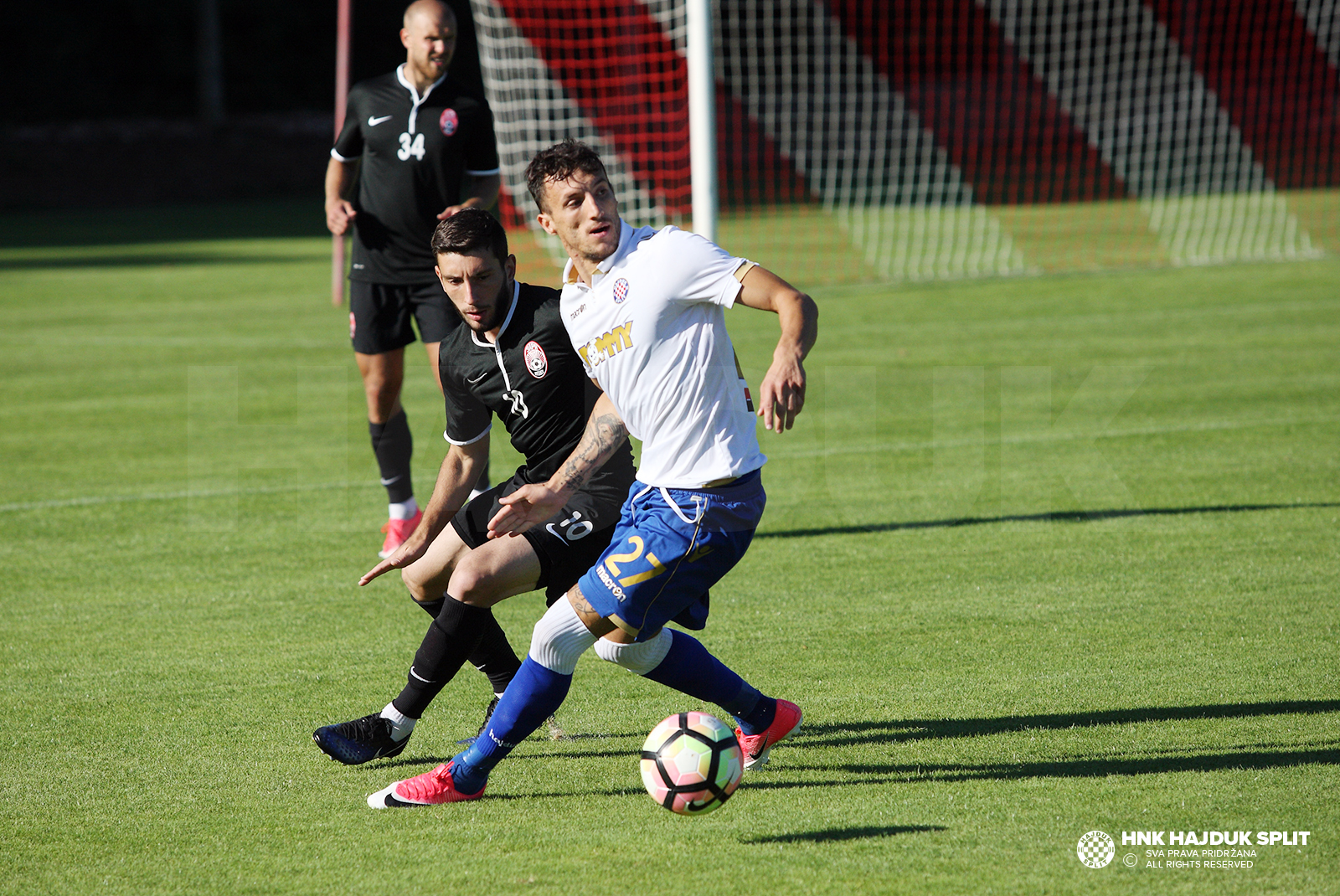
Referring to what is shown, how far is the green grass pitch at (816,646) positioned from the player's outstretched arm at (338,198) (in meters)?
1.65

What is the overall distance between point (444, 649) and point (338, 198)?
3.68 m

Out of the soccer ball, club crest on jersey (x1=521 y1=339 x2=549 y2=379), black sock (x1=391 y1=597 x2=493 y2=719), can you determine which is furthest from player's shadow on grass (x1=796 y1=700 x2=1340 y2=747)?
club crest on jersey (x1=521 y1=339 x2=549 y2=379)

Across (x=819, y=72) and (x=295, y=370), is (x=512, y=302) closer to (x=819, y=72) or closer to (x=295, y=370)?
(x=295, y=370)

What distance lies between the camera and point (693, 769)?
376 centimetres

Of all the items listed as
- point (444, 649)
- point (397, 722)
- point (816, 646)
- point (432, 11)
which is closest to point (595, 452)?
point (444, 649)

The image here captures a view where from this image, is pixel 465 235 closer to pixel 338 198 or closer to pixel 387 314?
pixel 387 314

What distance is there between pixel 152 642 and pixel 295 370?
682 cm

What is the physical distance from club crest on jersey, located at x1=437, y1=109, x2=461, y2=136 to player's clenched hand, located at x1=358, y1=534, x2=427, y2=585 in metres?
3.29

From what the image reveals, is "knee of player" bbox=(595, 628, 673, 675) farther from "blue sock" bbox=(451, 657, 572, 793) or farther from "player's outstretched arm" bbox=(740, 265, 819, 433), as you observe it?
"player's outstretched arm" bbox=(740, 265, 819, 433)

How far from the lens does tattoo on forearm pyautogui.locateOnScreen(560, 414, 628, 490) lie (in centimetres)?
418

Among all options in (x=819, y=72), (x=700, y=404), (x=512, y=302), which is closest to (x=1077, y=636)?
(x=700, y=404)

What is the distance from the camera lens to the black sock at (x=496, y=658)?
464cm

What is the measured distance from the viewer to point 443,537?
4.50 meters

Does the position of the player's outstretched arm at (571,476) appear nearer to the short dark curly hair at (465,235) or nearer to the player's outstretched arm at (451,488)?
the player's outstretched arm at (451,488)
